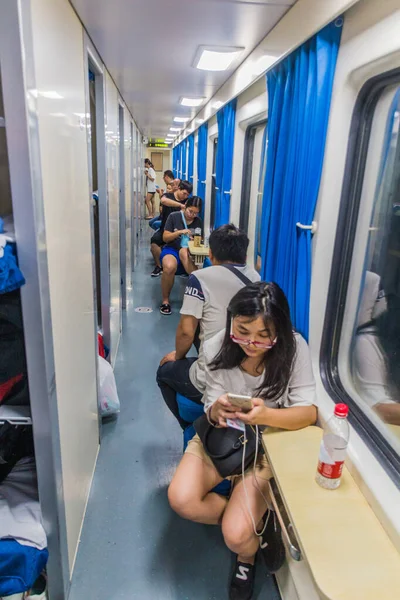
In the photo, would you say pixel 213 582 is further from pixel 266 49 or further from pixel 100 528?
pixel 266 49

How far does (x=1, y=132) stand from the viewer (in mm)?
1344

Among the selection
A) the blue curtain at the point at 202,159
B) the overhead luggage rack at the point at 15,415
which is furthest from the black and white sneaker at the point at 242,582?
the blue curtain at the point at 202,159

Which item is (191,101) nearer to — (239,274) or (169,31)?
(169,31)

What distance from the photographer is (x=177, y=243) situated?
16.9 ft

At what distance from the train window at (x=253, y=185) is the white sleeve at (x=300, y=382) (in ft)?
5.74

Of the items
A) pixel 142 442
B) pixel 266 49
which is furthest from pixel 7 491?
pixel 266 49

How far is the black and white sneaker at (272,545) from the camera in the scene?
1.67 m

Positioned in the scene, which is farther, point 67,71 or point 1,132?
point 67,71

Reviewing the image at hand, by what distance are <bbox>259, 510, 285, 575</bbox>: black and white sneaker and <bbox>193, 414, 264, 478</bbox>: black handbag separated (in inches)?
10.0

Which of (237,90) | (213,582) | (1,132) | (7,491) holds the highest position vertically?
(237,90)

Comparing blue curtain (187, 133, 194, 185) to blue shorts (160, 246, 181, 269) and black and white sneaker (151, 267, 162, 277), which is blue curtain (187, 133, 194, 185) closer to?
black and white sneaker (151, 267, 162, 277)

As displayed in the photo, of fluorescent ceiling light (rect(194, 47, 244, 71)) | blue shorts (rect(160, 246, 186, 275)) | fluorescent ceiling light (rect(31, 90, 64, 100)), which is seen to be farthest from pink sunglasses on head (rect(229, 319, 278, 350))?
blue shorts (rect(160, 246, 186, 275))

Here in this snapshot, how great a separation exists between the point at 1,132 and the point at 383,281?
1.51 meters

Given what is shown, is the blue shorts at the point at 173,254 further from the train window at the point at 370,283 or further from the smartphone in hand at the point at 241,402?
the smartphone in hand at the point at 241,402
